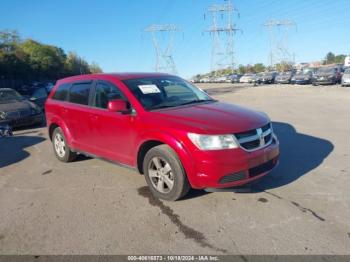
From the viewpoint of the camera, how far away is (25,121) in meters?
10.7

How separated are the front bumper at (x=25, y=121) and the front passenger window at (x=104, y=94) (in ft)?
21.6

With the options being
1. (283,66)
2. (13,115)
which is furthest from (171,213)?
(283,66)

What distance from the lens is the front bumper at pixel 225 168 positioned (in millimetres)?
3654

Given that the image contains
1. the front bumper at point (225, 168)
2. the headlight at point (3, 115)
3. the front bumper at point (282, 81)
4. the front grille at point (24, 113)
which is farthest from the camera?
the front bumper at point (282, 81)

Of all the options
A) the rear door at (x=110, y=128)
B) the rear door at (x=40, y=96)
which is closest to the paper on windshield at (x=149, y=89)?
the rear door at (x=110, y=128)

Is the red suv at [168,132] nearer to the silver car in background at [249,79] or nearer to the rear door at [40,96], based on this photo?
the rear door at [40,96]

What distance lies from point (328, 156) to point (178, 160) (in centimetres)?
342

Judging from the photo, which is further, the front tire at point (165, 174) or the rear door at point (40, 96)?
the rear door at point (40, 96)

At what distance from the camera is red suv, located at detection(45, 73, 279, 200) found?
12.1 ft

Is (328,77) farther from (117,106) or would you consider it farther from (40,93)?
(117,106)

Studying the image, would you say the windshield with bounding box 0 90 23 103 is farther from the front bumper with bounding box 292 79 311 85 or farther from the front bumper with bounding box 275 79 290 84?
the front bumper with bounding box 275 79 290 84

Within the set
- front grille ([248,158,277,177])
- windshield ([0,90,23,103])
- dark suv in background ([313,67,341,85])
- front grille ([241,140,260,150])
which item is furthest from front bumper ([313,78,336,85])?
front grille ([241,140,260,150])

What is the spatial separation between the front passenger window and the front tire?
112 cm

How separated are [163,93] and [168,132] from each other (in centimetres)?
109
